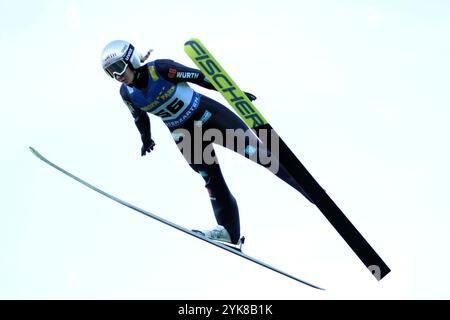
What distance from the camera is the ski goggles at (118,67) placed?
8484 mm

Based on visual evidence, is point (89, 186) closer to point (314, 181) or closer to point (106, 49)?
point (106, 49)

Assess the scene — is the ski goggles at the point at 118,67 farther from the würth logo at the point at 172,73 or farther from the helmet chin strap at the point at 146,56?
the würth logo at the point at 172,73

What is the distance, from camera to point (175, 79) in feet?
28.6

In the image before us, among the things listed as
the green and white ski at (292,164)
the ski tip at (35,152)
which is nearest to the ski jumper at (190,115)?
the green and white ski at (292,164)

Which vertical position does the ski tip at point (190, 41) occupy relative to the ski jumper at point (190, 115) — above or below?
above

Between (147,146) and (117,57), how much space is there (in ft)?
4.64

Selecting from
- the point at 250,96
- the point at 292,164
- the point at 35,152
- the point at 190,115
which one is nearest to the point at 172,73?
the point at 190,115

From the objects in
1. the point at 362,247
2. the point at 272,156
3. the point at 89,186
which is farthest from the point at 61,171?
the point at 362,247

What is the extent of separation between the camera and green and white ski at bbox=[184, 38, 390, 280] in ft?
26.9

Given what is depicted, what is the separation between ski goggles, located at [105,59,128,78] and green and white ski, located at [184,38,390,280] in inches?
31.9

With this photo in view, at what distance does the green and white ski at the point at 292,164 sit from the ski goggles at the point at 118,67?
0.81 metres

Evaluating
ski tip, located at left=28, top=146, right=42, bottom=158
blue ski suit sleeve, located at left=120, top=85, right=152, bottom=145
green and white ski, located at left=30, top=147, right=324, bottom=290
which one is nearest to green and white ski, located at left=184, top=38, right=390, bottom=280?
green and white ski, located at left=30, top=147, right=324, bottom=290

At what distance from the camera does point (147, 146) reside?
9.45 metres

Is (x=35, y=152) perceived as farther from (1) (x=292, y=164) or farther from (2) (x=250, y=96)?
(1) (x=292, y=164)
